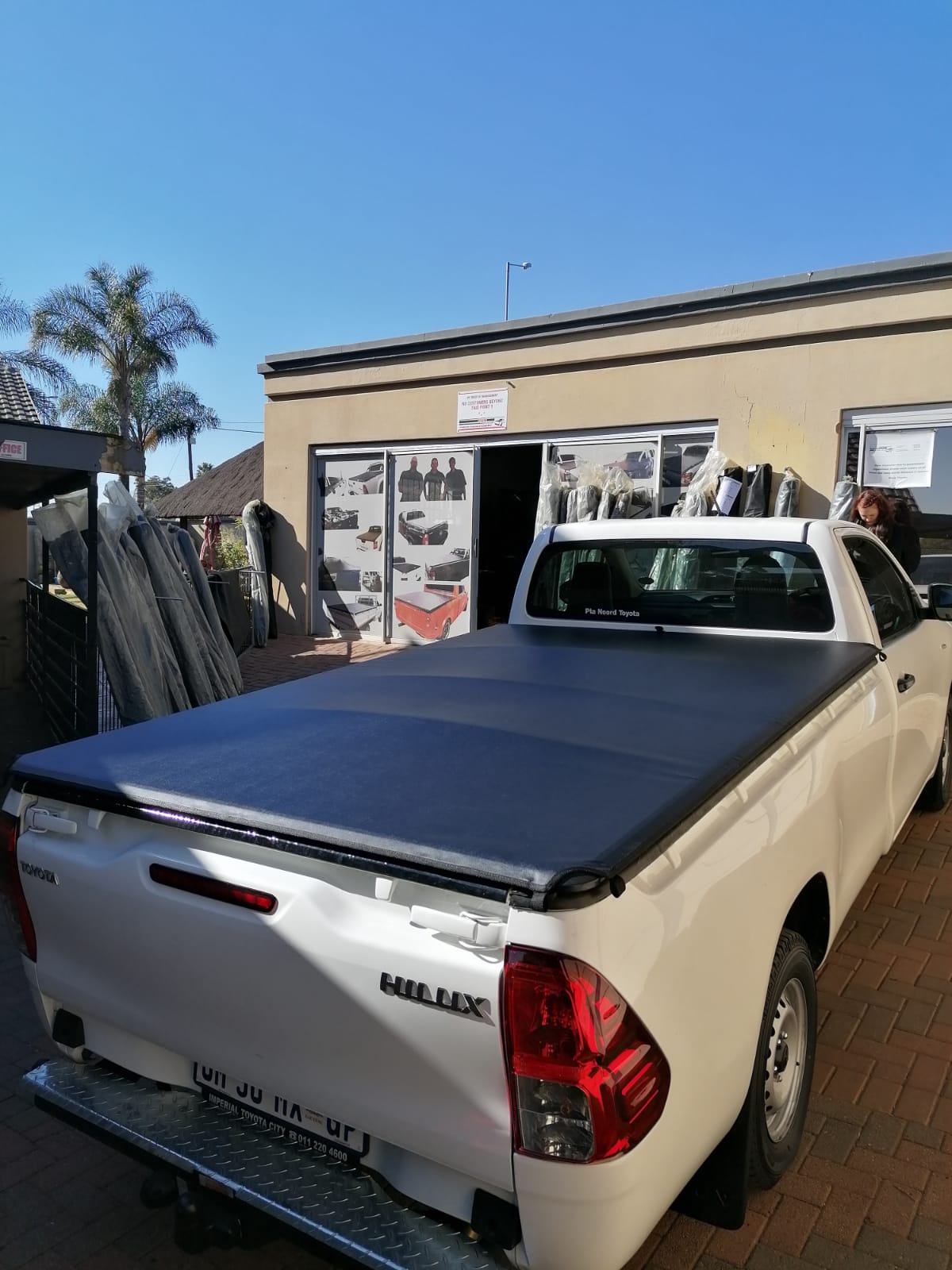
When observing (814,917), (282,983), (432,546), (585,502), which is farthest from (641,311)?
(282,983)

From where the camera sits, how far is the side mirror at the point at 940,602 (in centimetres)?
480

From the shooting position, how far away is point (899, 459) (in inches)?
337

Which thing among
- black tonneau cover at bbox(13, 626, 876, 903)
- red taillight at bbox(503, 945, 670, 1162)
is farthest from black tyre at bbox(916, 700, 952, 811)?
red taillight at bbox(503, 945, 670, 1162)

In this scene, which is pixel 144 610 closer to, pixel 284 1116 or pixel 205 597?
pixel 205 597

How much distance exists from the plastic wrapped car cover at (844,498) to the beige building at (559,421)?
257 mm

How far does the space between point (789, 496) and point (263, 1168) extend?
316 inches

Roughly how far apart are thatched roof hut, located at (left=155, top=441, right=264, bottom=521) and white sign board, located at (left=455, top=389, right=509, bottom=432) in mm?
16723

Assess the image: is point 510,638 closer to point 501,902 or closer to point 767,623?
point 767,623

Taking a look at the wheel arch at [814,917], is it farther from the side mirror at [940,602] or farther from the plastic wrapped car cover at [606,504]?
the plastic wrapped car cover at [606,504]

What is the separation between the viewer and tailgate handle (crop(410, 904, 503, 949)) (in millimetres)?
1712

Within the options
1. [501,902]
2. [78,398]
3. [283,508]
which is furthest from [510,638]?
[78,398]

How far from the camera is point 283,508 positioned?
43.3 ft

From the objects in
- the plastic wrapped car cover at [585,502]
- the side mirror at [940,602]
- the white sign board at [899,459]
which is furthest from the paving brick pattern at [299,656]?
the side mirror at [940,602]

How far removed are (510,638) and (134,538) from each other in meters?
4.42
